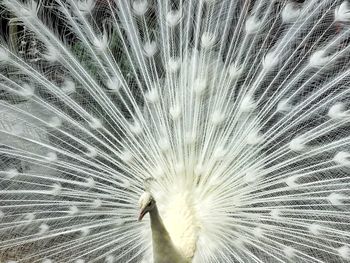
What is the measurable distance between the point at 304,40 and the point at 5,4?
1.51 meters

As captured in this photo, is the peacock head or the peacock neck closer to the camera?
the peacock head

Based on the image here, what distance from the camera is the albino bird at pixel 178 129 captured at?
2.78 m

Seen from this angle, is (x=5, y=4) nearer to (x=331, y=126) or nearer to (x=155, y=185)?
(x=155, y=185)

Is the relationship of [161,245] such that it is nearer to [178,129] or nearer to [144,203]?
[144,203]

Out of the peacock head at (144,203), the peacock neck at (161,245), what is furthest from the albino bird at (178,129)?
the peacock head at (144,203)

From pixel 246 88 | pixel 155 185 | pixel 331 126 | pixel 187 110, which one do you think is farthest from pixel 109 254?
pixel 331 126

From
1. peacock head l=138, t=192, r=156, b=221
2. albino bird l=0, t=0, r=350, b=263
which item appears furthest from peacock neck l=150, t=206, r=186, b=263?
peacock head l=138, t=192, r=156, b=221

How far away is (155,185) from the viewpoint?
2996 mm

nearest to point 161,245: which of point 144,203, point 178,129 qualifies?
point 144,203

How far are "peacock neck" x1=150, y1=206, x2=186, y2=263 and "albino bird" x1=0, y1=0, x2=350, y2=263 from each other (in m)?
0.01

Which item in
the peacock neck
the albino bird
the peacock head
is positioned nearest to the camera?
the peacock head

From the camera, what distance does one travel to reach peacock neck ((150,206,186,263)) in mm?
2495

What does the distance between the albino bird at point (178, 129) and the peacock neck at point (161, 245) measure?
0.04 feet

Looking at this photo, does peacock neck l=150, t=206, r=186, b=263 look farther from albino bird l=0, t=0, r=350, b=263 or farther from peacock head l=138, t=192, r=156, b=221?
peacock head l=138, t=192, r=156, b=221
